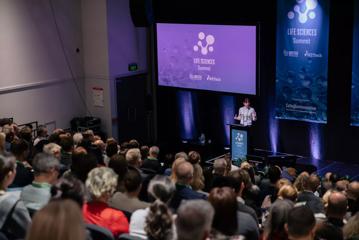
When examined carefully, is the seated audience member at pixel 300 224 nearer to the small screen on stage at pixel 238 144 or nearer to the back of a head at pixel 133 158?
the back of a head at pixel 133 158

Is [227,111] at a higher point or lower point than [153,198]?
lower

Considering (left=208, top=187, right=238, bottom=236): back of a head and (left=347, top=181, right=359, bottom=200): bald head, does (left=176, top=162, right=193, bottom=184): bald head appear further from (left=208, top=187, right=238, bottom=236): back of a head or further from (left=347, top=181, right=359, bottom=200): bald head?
(left=347, top=181, right=359, bottom=200): bald head

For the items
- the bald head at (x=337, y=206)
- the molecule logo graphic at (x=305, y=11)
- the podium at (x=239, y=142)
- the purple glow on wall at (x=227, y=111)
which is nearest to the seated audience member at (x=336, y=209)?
the bald head at (x=337, y=206)

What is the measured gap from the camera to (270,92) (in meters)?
11.5

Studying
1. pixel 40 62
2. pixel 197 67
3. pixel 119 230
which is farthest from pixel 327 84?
pixel 119 230

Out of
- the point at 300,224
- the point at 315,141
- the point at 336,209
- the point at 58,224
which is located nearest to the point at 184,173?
the point at 336,209

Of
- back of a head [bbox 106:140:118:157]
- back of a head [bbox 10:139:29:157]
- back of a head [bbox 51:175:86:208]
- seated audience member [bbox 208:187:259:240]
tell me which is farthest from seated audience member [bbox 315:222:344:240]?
back of a head [bbox 106:140:118:157]

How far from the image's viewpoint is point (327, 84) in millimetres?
10625

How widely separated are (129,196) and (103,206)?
37 cm

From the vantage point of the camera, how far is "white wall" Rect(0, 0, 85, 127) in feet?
34.2

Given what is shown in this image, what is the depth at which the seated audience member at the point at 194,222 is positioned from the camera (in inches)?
107

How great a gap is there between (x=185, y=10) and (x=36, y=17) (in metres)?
3.09

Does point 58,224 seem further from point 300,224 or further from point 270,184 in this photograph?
point 270,184

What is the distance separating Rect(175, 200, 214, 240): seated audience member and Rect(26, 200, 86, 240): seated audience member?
627 mm
